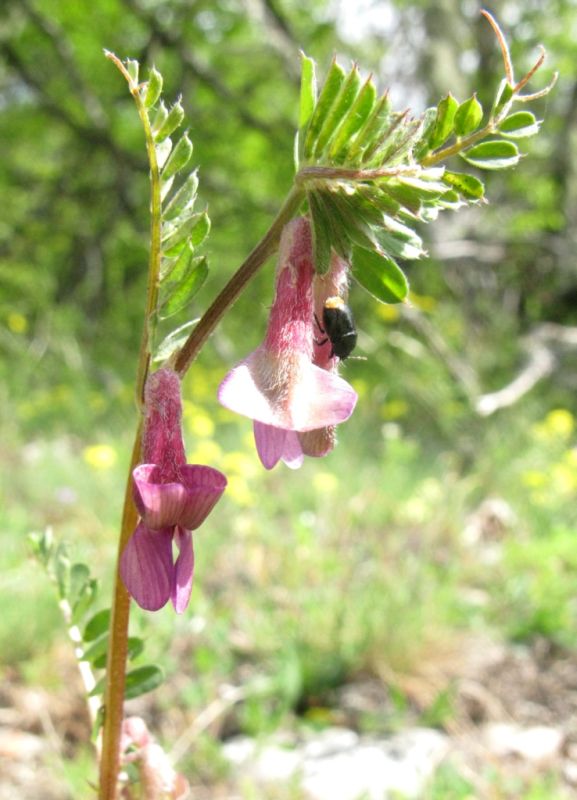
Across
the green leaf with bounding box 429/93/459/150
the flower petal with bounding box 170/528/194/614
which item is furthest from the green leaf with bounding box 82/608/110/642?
the green leaf with bounding box 429/93/459/150

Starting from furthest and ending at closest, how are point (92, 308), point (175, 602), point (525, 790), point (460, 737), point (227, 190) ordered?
point (92, 308)
point (227, 190)
point (460, 737)
point (525, 790)
point (175, 602)

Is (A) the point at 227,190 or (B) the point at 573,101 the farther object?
(B) the point at 573,101

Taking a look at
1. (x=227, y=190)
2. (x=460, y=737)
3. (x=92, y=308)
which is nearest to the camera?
(x=460, y=737)

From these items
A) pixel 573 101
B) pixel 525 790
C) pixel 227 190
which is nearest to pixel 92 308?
pixel 227 190

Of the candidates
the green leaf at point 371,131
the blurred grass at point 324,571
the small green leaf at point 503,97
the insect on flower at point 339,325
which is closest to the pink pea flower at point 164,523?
the insect on flower at point 339,325

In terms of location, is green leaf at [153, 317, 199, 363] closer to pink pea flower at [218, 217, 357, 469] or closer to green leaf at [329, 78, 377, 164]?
pink pea flower at [218, 217, 357, 469]

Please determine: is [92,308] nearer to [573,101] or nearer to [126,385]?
[126,385]

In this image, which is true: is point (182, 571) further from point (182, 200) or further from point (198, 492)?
point (182, 200)
